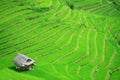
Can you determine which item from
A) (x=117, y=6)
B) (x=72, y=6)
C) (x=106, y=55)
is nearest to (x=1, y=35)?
(x=106, y=55)

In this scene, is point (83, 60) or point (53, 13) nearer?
point (83, 60)

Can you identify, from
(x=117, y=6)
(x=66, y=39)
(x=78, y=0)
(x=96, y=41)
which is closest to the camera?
(x=66, y=39)

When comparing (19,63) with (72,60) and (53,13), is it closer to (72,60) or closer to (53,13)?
(72,60)

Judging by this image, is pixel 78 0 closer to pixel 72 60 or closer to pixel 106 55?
pixel 106 55

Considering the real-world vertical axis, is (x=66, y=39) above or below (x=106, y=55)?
above

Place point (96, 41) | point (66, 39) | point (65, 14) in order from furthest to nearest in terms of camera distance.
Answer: point (65, 14), point (96, 41), point (66, 39)

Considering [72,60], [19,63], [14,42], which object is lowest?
[72,60]

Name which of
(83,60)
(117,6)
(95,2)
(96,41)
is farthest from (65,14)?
(117,6)
